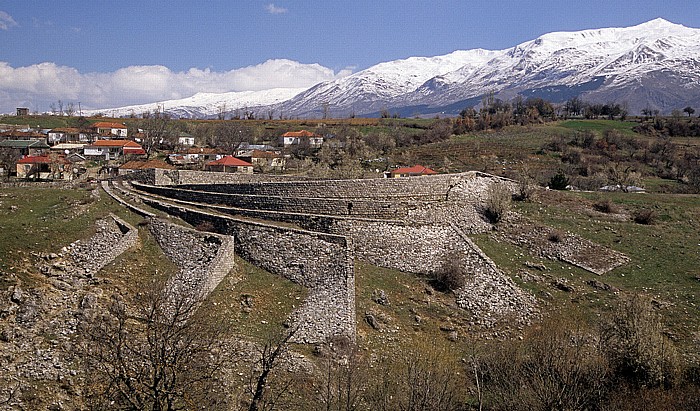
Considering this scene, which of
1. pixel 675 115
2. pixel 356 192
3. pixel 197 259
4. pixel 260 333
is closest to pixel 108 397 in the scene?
pixel 260 333

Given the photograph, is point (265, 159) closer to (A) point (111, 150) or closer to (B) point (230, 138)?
(A) point (111, 150)

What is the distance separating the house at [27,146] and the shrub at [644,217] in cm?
5830

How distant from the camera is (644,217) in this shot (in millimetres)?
35469

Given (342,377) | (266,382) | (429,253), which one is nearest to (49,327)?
(266,382)

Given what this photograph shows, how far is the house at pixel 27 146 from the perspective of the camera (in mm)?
64438

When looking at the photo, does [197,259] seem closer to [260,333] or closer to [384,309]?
[260,333]

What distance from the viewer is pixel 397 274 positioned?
26.3m

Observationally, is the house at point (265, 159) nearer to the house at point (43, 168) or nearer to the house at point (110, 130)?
the house at point (43, 168)

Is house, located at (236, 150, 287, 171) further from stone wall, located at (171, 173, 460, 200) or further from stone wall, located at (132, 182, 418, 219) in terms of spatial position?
stone wall, located at (132, 182, 418, 219)

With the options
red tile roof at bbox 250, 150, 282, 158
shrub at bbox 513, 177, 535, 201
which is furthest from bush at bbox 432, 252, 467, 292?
red tile roof at bbox 250, 150, 282, 158

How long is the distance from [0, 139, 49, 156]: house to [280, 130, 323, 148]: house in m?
31.2

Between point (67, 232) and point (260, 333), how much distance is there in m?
10.9

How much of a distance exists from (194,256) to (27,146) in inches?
2051

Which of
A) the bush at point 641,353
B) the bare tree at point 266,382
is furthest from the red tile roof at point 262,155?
the bush at point 641,353
